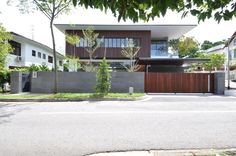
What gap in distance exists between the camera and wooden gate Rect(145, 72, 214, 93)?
2581cm

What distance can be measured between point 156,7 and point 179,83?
22.2 meters

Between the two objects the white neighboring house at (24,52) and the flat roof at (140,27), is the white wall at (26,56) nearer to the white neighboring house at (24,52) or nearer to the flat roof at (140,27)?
the white neighboring house at (24,52)

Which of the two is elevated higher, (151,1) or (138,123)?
(151,1)

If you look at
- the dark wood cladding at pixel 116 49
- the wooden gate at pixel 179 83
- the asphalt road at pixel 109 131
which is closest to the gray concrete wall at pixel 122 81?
the wooden gate at pixel 179 83

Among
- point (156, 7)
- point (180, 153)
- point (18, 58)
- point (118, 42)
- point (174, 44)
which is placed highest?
point (174, 44)

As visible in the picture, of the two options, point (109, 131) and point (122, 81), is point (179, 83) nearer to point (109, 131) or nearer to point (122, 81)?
point (122, 81)

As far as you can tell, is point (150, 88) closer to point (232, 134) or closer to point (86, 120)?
point (86, 120)

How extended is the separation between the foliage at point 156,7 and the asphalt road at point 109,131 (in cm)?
349

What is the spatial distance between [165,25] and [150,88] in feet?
48.7

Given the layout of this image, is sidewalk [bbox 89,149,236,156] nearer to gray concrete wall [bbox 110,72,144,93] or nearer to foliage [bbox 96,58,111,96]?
foliage [bbox 96,58,111,96]

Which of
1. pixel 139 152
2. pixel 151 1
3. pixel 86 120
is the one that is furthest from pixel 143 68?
pixel 151 1

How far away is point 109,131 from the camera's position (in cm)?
945

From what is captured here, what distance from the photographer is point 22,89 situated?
81.5 feet

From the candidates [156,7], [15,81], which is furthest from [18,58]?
[156,7]
